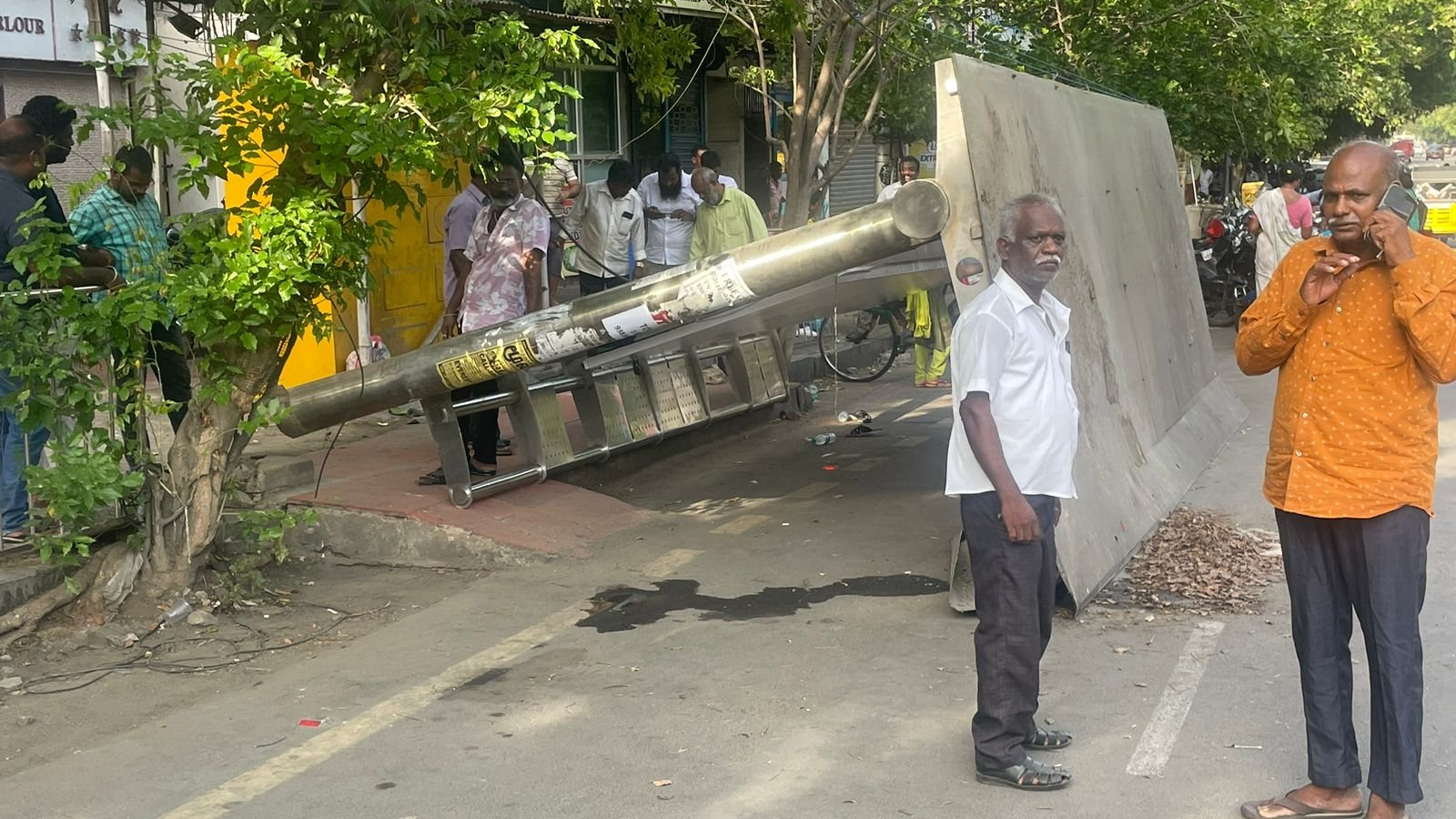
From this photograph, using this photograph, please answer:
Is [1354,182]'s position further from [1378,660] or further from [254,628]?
[254,628]

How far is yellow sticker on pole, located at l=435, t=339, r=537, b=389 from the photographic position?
6.89 m

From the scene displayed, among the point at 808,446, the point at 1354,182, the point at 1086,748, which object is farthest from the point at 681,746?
the point at 808,446

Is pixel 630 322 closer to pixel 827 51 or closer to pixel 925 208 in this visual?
pixel 925 208

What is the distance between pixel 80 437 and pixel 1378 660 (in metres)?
4.79

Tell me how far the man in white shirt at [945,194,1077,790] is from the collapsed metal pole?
1.67 m

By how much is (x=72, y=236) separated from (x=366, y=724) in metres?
2.40

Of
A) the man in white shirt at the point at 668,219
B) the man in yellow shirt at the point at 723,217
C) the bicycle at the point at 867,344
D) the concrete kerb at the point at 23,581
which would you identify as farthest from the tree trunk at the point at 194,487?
the bicycle at the point at 867,344

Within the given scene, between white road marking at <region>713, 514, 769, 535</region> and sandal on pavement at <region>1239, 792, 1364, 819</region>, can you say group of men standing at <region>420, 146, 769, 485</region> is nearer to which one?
white road marking at <region>713, 514, 769, 535</region>

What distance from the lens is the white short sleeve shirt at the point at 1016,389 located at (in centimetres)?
410

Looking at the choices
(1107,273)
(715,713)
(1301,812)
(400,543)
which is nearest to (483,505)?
(400,543)

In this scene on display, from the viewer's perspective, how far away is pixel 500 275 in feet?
26.8

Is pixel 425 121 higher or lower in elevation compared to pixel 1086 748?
higher

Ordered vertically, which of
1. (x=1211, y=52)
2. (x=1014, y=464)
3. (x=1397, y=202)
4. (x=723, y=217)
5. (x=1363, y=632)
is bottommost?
(x=1363, y=632)

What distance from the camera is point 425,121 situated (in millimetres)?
5871
